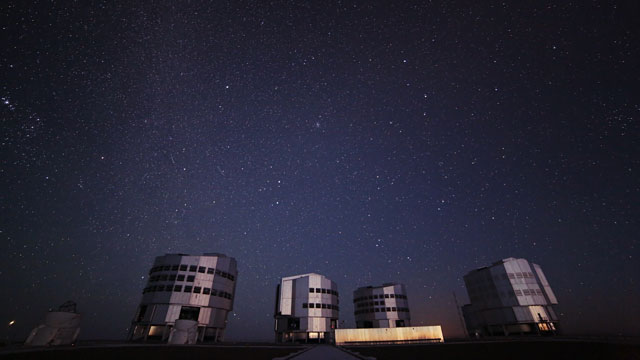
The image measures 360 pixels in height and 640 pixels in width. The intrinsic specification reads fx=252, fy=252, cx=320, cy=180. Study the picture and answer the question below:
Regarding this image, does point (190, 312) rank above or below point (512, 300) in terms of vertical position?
below

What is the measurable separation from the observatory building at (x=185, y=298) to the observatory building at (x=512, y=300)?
60.4 meters

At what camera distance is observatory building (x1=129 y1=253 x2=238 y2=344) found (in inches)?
1720

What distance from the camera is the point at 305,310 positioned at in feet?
184

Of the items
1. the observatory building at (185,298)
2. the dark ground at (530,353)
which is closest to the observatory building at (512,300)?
the dark ground at (530,353)

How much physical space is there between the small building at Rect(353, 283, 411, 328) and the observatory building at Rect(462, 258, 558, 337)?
17.8 metres

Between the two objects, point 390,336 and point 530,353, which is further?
point 390,336

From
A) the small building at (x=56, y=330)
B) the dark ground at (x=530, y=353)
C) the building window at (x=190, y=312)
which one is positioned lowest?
the dark ground at (x=530, y=353)

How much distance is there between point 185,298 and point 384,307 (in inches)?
2091

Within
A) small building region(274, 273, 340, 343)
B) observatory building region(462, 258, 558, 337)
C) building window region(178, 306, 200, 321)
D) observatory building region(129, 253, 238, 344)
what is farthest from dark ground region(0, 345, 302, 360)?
observatory building region(462, 258, 558, 337)

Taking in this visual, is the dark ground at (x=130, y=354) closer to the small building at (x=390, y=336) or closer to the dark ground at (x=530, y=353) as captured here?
the dark ground at (x=530, y=353)

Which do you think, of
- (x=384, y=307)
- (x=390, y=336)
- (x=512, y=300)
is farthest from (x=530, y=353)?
(x=384, y=307)

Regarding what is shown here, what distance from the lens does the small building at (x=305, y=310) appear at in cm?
5462

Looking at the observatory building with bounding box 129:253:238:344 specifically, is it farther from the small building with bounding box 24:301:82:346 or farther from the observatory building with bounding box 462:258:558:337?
the observatory building with bounding box 462:258:558:337

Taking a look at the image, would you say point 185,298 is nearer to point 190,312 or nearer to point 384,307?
point 190,312
